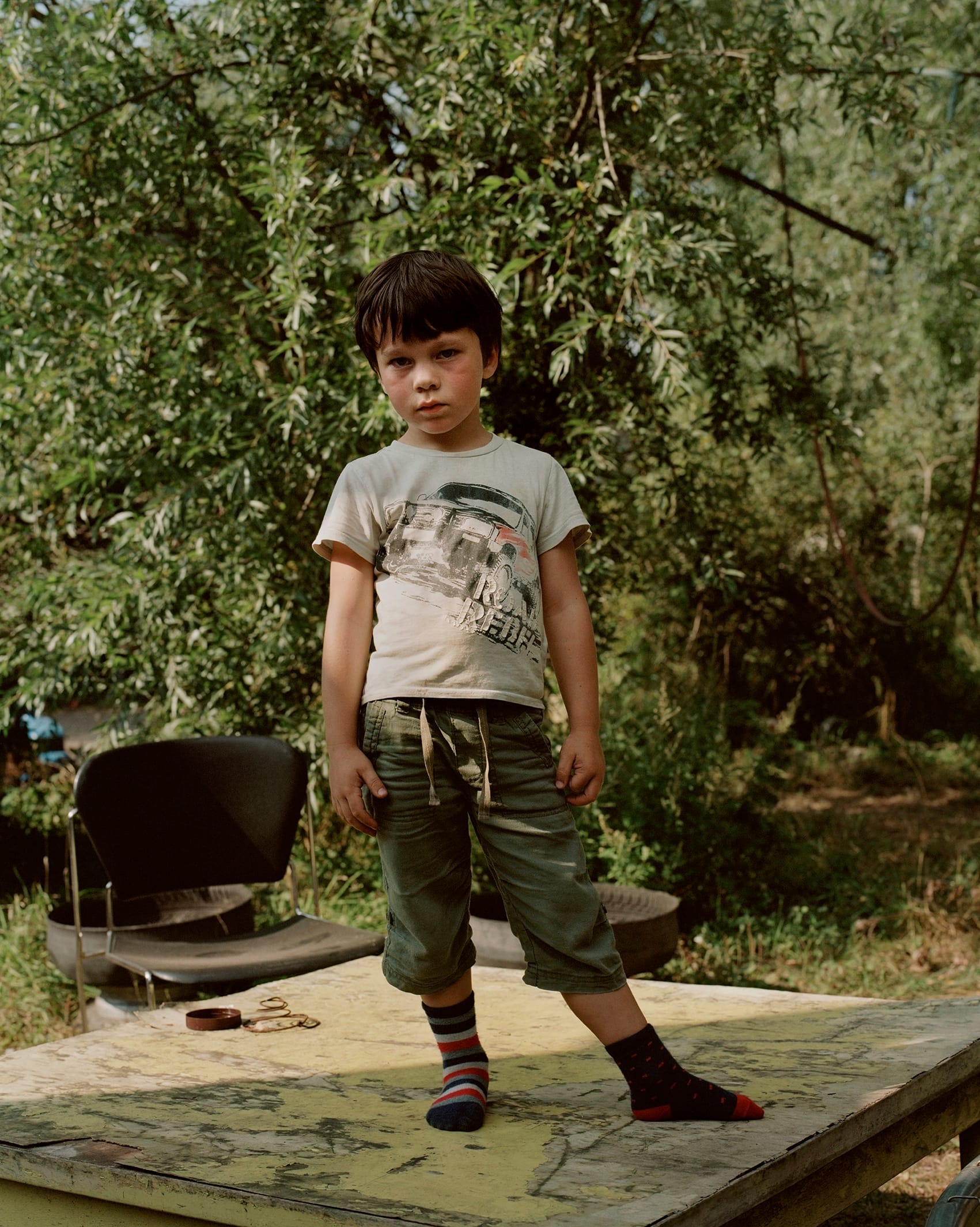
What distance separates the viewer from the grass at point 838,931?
4078 millimetres

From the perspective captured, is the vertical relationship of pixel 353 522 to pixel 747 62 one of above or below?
below

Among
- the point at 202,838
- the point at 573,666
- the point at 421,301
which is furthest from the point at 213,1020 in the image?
the point at 421,301

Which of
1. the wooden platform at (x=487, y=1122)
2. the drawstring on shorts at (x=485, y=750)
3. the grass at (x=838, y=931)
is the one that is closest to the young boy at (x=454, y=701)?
the drawstring on shorts at (x=485, y=750)

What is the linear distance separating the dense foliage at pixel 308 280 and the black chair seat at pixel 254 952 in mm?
1132

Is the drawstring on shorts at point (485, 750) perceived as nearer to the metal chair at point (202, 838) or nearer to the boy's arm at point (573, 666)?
the boy's arm at point (573, 666)

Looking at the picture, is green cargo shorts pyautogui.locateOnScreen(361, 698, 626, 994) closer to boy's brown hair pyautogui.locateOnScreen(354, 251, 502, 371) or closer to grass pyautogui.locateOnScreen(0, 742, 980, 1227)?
boy's brown hair pyautogui.locateOnScreen(354, 251, 502, 371)

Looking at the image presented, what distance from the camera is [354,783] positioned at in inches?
80.0

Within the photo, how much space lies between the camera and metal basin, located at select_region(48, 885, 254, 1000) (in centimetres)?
353

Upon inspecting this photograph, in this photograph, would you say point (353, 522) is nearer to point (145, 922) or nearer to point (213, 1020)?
point (213, 1020)

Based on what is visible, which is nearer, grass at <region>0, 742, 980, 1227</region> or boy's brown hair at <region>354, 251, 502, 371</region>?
boy's brown hair at <region>354, 251, 502, 371</region>

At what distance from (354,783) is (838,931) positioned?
11.4 ft

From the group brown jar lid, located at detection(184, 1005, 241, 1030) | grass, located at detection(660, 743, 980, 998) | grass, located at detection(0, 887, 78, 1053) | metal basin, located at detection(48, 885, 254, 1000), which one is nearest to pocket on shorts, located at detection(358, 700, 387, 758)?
brown jar lid, located at detection(184, 1005, 241, 1030)

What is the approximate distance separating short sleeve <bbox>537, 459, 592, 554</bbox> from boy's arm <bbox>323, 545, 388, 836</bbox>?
30cm

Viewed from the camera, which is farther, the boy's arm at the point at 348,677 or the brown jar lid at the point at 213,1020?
the brown jar lid at the point at 213,1020
